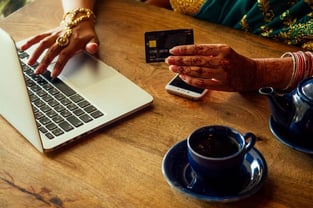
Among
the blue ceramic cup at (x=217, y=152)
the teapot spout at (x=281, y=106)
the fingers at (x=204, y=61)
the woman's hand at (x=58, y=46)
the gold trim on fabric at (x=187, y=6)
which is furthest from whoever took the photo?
the gold trim on fabric at (x=187, y=6)

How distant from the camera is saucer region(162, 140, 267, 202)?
2.75ft

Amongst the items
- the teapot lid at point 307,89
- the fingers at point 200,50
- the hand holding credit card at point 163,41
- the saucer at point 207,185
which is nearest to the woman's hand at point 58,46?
the hand holding credit card at point 163,41

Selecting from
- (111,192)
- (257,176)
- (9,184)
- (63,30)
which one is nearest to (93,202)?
(111,192)

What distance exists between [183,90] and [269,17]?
0.30 metres

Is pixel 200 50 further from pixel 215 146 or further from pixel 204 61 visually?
pixel 215 146

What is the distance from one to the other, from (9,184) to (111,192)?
170 millimetres

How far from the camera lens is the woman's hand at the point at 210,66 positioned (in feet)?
3.40

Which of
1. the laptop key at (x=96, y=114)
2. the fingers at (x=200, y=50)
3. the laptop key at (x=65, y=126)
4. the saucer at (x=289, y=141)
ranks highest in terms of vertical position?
the fingers at (x=200, y=50)

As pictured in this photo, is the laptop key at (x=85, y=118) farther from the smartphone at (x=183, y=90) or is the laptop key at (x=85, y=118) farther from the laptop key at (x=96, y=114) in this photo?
the smartphone at (x=183, y=90)

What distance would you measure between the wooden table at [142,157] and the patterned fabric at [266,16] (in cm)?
4

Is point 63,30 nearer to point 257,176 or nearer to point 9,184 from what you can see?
point 9,184

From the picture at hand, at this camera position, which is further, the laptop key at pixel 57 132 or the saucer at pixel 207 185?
the laptop key at pixel 57 132

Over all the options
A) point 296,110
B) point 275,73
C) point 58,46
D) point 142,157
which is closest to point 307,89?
point 296,110

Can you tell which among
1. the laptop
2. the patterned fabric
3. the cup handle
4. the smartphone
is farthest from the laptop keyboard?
the patterned fabric
